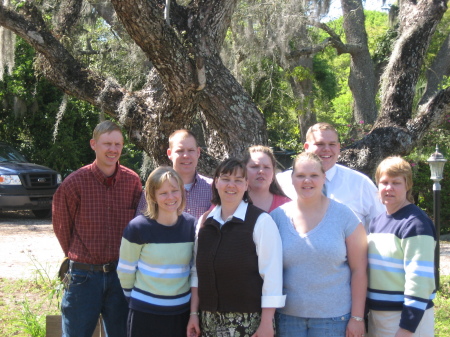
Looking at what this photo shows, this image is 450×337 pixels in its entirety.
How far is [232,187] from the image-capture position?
309 centimetres

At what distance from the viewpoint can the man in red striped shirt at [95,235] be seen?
11.7 feet

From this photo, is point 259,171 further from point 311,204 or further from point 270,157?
point 311,204

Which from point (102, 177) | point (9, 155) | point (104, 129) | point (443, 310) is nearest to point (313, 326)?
point (102, 177)

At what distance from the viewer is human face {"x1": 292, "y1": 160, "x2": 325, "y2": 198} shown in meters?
3.01

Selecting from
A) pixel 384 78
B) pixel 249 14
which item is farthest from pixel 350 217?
pixel 249 14

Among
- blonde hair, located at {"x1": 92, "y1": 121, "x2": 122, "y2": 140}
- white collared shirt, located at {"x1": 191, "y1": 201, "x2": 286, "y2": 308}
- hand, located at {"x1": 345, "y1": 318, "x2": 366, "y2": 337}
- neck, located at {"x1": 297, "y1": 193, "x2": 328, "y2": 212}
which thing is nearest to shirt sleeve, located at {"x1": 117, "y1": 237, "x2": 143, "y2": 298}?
white collared shirt, located at {"x1": 191, "y1": 201, "x2": 286, "y2": 308}

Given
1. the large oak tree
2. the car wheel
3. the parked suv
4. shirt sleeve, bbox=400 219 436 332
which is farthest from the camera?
the car wheel

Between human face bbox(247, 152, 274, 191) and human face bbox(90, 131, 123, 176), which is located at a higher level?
human face bbox(90, 131, 123, 176)

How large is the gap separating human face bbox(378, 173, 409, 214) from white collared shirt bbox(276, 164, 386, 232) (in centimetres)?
40

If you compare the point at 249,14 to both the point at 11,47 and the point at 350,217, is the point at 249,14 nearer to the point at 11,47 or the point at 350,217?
the point at 11,47

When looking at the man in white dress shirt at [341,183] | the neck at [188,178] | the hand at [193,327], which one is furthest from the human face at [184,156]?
the hand at [193,327]

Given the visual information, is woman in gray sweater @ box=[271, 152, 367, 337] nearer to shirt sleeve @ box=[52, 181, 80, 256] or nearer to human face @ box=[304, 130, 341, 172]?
human face @ box=[304, 130, 341, 172]

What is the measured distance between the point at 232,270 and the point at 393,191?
949 millimetres

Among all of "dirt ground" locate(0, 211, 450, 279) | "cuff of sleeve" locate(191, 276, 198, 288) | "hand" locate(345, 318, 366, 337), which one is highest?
"cuff of sleeve" locate(191, 276, 198, 288)
